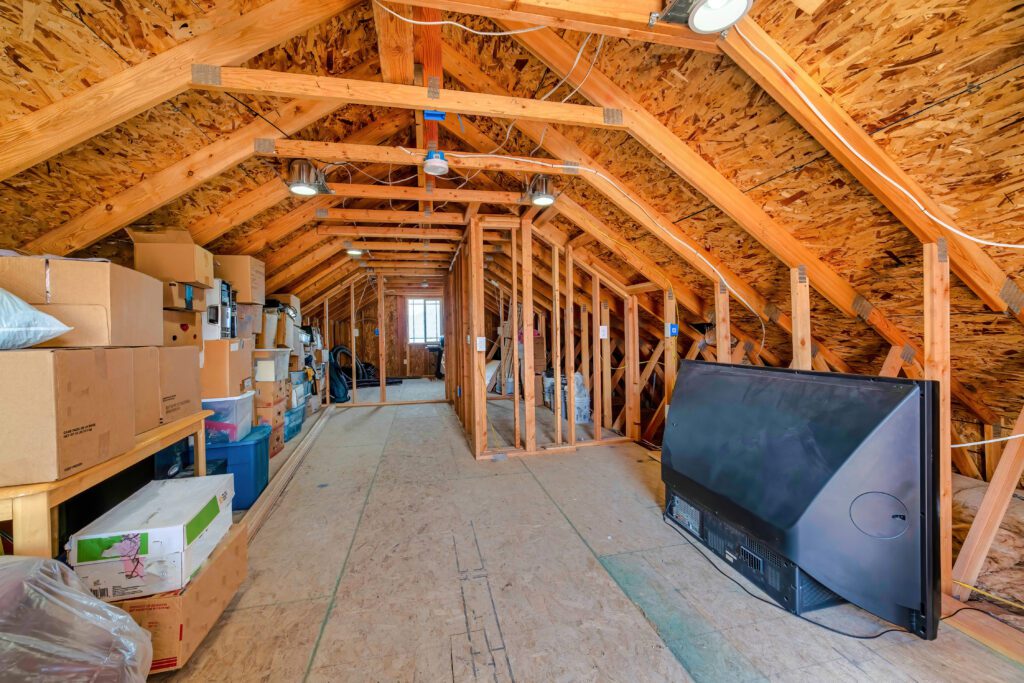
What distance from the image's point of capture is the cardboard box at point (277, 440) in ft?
12.3

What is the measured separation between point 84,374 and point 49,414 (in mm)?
161

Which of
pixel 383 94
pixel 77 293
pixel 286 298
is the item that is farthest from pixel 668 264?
pixel 286 298

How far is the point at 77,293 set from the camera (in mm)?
1431

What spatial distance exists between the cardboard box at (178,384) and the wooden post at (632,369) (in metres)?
3.74

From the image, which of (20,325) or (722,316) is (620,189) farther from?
(20,325)

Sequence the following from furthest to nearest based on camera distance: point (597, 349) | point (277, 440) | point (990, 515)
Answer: point (597, 349)
point (277, 440)
point (990, 515)

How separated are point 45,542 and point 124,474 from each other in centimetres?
107

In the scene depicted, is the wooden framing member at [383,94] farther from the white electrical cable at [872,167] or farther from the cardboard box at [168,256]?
the cardboard box at [168,256]

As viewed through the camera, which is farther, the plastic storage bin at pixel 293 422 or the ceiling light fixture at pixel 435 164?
the plastic storage bin at pixel 293 422

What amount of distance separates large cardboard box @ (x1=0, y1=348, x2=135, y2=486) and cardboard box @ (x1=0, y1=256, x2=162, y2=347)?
0.90ft

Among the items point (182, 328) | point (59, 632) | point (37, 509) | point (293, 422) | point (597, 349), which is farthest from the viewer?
point (293, 422)

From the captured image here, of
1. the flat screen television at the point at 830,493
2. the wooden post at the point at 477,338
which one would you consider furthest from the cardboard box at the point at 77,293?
the flat screen television at the point at 830,493

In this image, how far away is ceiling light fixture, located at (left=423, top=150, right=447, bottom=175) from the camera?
7.67 ft

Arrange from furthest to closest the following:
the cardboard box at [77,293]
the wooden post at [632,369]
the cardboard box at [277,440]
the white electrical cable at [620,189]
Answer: the wooden post at [632,369] → the cardboard box at [277,440] → the white electrical cable at [620,189] → the cardboard box at [77,293]
